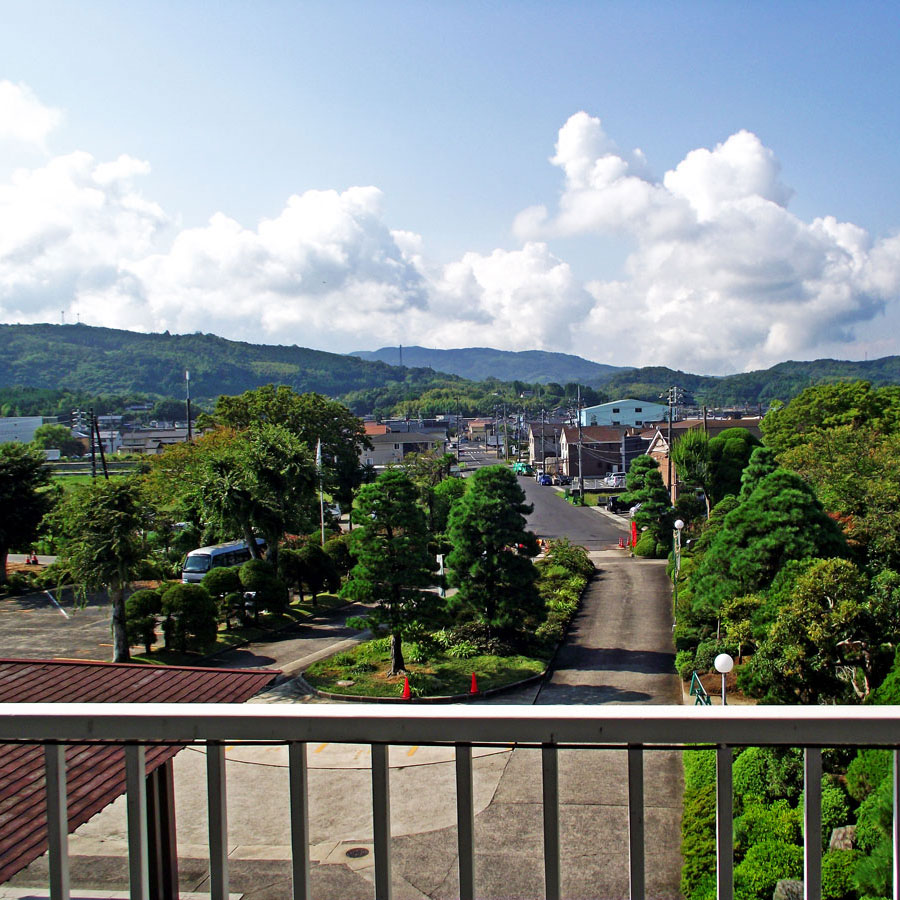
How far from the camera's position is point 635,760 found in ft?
6.03

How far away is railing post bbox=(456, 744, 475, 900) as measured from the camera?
6.07 feet

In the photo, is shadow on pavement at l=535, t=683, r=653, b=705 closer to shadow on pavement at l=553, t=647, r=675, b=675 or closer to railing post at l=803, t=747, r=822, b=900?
shadow on pavement at l=553, t=647, r=675, b=675

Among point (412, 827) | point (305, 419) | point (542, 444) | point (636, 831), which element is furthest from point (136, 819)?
point (542, 444)

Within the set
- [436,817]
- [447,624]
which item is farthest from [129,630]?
[436,817]

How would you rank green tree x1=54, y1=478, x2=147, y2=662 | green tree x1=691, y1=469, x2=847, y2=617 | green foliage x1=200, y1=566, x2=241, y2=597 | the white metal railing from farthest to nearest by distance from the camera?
1. green foliage x1=200, y1=566, x2=241, y2=597
2. green tree x1=54, y1=478, x2=147, y2=662
3. green tree x1=691, y1=469, x2=847, y2=617
4. the white metal railing

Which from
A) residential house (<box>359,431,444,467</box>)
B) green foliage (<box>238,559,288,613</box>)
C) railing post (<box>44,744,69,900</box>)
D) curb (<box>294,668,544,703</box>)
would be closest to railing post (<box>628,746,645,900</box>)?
railing post (<box>44,744,69,900</box>)

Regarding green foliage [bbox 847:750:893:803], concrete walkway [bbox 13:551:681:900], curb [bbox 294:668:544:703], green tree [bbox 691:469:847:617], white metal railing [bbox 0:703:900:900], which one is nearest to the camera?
white metal railing [bbox 0:703:900:900]

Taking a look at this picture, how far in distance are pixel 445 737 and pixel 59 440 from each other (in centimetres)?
10196

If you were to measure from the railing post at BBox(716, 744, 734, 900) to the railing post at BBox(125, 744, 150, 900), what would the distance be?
4.32 feet

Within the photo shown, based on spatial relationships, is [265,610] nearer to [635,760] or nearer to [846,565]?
[846,565]

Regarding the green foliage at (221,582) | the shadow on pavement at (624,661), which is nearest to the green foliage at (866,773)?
the shadow on pavement at (624,661)

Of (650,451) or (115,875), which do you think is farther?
(650,451)

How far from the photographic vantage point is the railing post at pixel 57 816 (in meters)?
1.92

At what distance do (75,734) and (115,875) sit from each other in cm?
67
